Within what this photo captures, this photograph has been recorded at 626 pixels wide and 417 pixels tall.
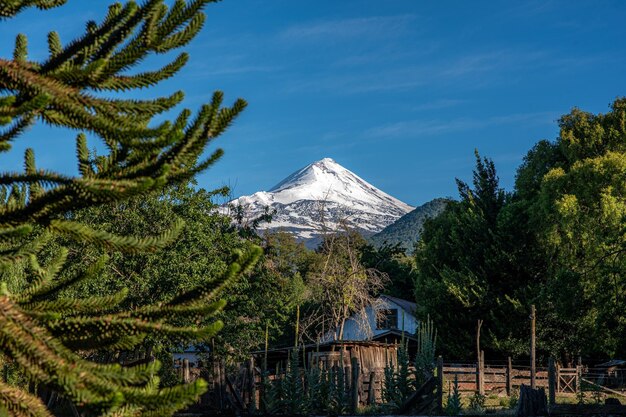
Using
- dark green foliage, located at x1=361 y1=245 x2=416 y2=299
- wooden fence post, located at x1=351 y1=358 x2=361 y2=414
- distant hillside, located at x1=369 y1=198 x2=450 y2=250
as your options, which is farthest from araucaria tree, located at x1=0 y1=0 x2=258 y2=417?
distant hillside, located at x1=369 y1=198 x2=450 y2=250

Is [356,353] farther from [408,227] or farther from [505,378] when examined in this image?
[408,227]

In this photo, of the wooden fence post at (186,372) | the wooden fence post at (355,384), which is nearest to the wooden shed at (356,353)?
the wooden fence post at (186,372)

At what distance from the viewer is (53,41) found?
492 centimetres

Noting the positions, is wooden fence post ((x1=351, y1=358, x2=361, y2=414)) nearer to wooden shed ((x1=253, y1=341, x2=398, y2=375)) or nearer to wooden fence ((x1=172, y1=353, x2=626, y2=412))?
wooden fence ((x1=172, y1=353, x2=626, y2=412))

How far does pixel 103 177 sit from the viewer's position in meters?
4.45

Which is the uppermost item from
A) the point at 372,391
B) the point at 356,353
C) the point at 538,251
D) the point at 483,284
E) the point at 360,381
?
the point at 538,251

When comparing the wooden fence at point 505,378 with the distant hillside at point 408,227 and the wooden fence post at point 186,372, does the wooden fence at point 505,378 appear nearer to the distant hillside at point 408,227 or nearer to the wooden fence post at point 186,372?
the wooden fence post at point 186,372

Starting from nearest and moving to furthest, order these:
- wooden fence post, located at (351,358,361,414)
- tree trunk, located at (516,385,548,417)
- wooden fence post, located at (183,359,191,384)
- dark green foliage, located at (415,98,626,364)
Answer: tree trunk, located at (516,385,548,417) → wooden fence post, located at (351,358,361,414) → wooden fence post, located at (183,359,191,384) → dark green foliage, located at (415,98,626,364)

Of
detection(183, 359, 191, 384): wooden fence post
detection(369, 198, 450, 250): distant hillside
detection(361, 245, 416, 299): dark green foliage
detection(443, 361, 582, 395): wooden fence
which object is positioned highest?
detection(369, 198, 450, 250): distant hillside

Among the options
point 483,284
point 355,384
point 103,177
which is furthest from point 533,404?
point 483,284

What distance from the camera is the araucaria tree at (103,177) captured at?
12.9ft

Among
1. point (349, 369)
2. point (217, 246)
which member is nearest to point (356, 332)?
point (217, 246)

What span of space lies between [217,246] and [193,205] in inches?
85.2

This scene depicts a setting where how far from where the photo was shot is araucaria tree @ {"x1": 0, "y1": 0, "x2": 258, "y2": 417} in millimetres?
3941
